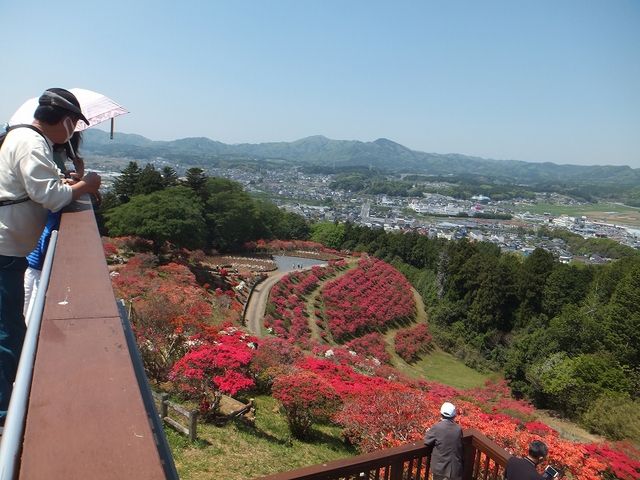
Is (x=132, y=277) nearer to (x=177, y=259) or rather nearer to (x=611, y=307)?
(x=177, y=259)

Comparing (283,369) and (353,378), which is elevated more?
(283,369)

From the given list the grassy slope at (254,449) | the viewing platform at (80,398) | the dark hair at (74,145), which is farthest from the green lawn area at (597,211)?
the viewing platform at (80,398)

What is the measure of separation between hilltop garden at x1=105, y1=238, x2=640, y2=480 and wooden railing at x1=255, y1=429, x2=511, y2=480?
3.18 meters

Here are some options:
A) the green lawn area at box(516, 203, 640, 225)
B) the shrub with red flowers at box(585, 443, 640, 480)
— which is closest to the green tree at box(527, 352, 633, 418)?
the shrub with red flowers at box(585, 443, 640, 480)

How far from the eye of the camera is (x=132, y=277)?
38.0ft

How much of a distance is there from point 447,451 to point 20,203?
3.02m

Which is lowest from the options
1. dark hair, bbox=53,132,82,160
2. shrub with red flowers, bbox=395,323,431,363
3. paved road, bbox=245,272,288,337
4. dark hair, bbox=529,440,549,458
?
shrub with red flowers, bbox=395,323,431,363

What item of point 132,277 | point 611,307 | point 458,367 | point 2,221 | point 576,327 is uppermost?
point 2,221

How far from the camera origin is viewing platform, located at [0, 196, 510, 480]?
616 mm

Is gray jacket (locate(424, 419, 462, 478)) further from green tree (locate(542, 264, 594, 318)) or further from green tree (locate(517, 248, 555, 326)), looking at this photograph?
green tree (locate(517, 248, 555, 326))

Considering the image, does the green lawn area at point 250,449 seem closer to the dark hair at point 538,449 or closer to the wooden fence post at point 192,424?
the wooden fence post at point 192,424

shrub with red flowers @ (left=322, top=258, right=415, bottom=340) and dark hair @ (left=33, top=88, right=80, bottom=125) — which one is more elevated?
dark hair @ (left=33, top=88, right=80, bottom=125)

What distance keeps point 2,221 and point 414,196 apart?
455ft

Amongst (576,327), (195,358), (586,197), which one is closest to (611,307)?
(576,327)
